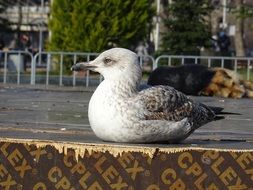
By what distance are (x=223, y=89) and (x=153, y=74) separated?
5.39ft

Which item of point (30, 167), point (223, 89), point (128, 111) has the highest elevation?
point (128, 111)

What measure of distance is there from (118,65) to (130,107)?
0.35 metres

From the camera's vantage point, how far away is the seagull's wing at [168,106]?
5.83 m

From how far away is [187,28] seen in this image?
107ft

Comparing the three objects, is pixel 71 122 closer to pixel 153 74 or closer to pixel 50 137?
pixel 50 137

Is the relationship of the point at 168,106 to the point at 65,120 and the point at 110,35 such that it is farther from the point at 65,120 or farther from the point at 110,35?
the point at 110,35

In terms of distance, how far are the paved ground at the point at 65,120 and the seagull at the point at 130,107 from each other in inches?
10.8

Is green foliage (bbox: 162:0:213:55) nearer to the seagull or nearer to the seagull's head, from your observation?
the seagull

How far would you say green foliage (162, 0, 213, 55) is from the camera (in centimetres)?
3250

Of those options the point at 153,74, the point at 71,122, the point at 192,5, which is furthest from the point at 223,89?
the point at 192,5

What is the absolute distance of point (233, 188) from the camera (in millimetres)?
5566

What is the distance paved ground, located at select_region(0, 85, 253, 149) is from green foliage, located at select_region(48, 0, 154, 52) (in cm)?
827

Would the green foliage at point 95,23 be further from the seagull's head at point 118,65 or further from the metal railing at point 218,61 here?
the seagull's head at point 118,65

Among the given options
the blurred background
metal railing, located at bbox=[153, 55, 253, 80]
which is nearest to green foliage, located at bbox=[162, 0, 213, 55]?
the blurred background
